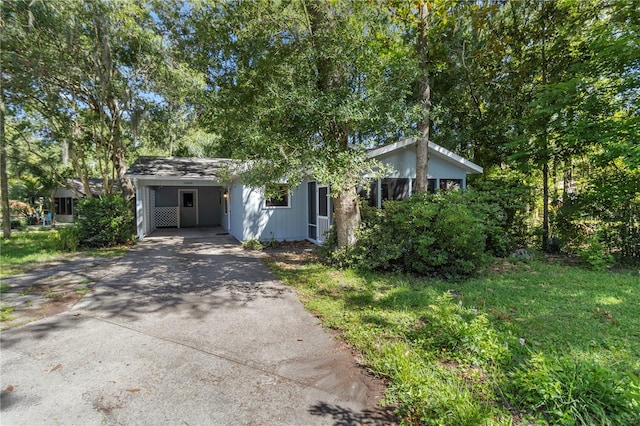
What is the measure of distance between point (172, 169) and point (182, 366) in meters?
10.6

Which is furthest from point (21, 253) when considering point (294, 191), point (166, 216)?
point (166, 216)

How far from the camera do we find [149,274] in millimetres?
6555

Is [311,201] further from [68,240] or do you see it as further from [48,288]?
[68,240]

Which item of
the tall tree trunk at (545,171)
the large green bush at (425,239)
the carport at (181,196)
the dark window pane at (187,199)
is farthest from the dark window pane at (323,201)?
the dark window pane at (187,199)

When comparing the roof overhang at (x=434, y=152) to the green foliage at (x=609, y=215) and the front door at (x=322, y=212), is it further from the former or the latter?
the green foliage at (x=609, y=215)

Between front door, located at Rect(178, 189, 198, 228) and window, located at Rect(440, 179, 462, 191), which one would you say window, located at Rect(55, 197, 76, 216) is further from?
window, located at Rect(440, 179, 462, 191)

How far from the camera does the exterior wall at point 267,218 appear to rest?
34.4 ft

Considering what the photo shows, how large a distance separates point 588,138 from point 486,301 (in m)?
5.18

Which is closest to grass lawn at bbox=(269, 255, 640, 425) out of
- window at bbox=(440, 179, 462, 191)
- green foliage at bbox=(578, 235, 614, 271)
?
green foliage at bbox=(578, 235, 614, 271)

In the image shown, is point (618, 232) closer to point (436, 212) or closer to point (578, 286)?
point (578, 286)

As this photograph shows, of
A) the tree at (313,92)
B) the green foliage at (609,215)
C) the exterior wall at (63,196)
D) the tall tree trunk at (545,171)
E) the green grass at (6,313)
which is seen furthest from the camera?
the exterior wall at (63,196)

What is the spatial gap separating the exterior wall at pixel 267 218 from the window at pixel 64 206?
1710 cm

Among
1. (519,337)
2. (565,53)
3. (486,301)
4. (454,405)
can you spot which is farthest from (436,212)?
(565,53)

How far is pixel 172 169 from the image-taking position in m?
12.0
